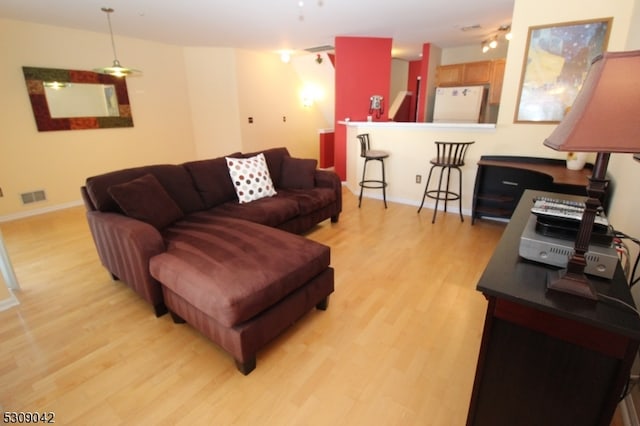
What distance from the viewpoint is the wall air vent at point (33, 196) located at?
4.15 m

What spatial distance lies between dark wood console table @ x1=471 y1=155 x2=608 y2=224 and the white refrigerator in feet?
9.09

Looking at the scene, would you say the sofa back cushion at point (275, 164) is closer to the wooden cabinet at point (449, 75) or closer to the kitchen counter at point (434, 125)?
the kitchen counter at point (434, 125)

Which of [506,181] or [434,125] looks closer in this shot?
[506,181]

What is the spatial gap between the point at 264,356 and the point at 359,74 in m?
4.61

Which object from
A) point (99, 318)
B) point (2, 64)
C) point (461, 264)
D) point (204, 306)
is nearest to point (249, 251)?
point (204, 306)

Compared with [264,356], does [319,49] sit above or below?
above

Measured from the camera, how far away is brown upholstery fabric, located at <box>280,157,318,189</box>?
351 cm

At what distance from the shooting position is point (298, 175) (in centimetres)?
351

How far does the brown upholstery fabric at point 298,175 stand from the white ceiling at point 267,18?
179 centimetres

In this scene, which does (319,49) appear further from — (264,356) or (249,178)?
(264,356)

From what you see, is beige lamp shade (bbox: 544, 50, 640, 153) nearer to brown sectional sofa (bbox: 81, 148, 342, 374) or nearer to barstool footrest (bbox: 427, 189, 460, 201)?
brown sectional sofa (bbox: 81, 148, 342, 374)

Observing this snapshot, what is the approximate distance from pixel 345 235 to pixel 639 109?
2.74 m

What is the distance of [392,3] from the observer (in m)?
3.56

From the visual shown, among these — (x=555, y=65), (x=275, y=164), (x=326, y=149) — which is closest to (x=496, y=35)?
(x=555, y=65)
